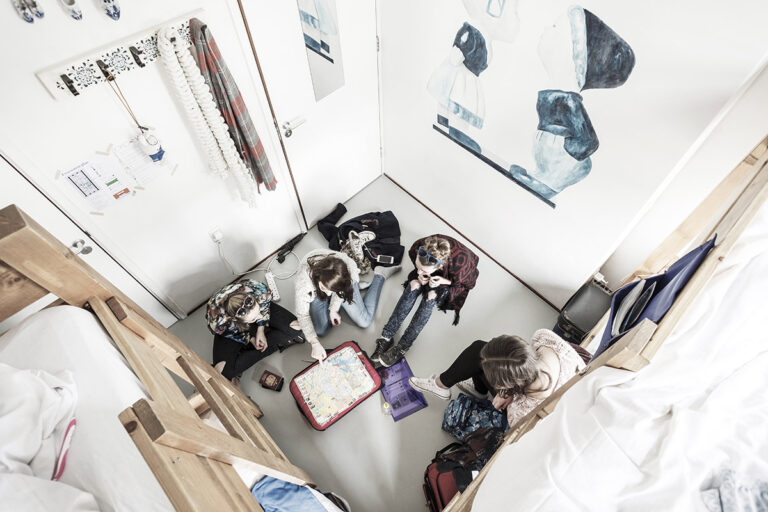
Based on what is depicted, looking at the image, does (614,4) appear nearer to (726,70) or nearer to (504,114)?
(726,70)

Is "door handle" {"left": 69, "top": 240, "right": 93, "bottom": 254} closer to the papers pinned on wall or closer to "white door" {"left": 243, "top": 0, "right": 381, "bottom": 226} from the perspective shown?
the papers pinned on wall

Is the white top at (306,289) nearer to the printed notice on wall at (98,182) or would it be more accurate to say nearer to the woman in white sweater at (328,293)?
the woman in white sweater at (328,293)

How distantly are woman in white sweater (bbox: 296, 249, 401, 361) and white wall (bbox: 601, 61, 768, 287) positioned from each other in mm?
1505

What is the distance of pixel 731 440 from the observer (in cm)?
86

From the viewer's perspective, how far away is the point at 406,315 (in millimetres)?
2449

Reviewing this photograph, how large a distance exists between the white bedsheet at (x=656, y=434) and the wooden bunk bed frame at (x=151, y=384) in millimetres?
678

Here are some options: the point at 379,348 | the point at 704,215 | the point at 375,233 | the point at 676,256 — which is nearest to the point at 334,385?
the point at 379,348

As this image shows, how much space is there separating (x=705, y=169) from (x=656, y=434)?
139cm

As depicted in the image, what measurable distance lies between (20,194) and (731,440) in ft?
7.87

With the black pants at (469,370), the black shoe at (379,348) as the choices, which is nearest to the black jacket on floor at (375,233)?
the black shoe at (379,348)

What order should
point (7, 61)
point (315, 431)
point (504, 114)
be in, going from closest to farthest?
point (7, 61), point (504, 114), point (315, 431)

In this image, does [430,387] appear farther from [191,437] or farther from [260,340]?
[191,437]

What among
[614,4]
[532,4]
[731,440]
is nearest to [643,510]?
[731,440]

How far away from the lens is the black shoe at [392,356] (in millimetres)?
2379
